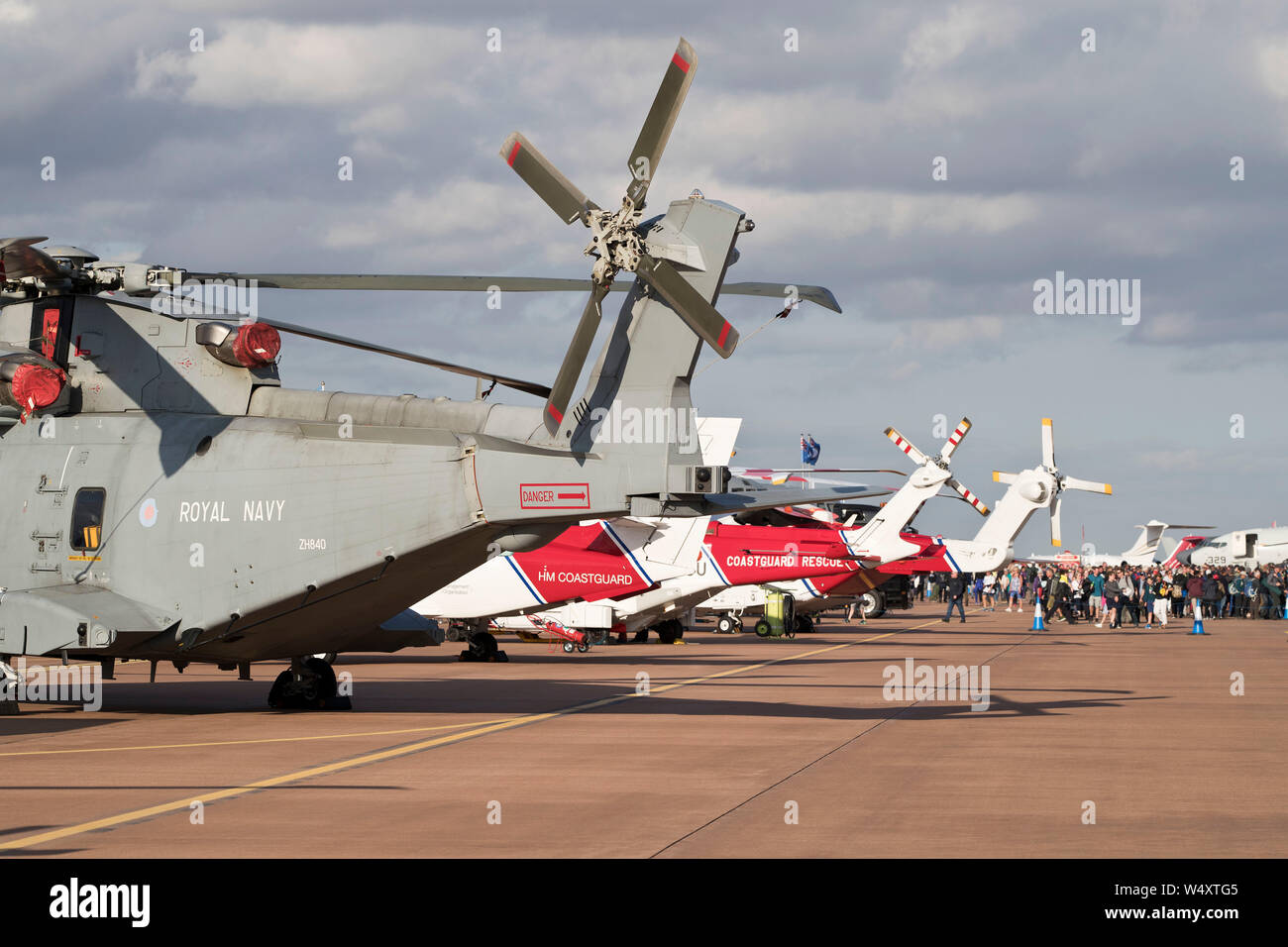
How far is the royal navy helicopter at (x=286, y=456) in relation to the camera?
15023 mm

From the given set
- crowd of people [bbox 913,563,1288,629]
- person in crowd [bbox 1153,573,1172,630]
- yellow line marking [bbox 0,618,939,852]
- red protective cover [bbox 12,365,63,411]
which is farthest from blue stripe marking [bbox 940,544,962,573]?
red protective cover [bbox 12,365,63,411]

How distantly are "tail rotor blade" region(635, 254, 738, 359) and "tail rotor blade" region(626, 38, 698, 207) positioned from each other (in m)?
0.69

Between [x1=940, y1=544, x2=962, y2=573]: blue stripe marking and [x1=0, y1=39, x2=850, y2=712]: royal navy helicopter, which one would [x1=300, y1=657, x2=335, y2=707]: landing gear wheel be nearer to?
[x1=0, y1=39, x2=850, y2=712]: royal navy helicopter

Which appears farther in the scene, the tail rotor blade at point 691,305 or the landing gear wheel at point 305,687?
the landing gear wheel at point 305,687

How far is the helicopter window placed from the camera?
17031 millimetres

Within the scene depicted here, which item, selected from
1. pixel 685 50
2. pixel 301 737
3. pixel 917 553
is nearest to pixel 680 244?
pixel 685 50

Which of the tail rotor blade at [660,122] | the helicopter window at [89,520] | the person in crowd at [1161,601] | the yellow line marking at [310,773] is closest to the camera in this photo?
the yellow line marking at [310,773]

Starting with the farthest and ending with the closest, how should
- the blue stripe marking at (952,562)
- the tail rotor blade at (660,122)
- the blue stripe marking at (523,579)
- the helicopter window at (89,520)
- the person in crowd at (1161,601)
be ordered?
the blue stripe marking at (952,562)
the person in crowd at (1161,601)
the blue stripe marking at (523,579)
the helicopter window at (89,520)
the tail rotor blade at (660,122)

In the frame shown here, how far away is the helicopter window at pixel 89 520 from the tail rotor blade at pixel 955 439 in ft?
110

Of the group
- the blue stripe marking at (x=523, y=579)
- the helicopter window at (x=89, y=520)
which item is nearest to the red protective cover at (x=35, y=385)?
the helicopter window at (x=89, y=520)

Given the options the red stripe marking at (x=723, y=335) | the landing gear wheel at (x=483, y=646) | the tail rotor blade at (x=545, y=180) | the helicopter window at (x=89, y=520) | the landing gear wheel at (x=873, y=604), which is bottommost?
the landing gear wheel at (x=873, y=604)

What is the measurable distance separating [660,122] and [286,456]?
6.00 meters

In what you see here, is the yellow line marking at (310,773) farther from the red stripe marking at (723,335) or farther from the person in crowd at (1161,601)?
the person in crowd at (1161,601)

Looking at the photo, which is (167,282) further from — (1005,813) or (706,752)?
(1005,813)
